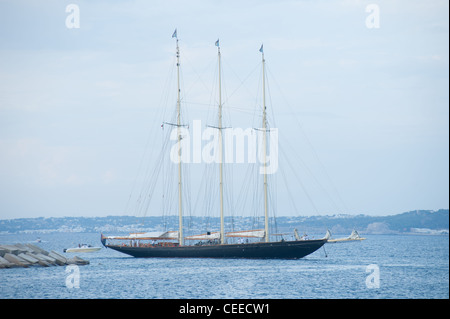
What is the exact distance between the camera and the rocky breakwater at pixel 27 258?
254 feet

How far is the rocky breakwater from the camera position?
254 feet

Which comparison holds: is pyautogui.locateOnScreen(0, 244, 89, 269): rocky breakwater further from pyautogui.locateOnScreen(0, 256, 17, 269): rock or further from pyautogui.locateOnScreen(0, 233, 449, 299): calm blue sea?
pyautogui.locateOnScreen(0, 233, 449, 299): calm blue sea

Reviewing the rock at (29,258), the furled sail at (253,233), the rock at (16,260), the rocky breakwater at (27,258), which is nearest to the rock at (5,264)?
the rocky breakwater at (27,258)

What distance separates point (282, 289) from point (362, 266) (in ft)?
96.6

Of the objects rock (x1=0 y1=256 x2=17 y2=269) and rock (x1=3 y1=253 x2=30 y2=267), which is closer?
rock (x1=0 y1=256 x2=17 y2=269)

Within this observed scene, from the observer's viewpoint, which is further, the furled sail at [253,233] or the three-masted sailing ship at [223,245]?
the furled sail at [253,233]

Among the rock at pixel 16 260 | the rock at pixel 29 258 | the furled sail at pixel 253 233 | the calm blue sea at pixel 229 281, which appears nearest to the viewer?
the calm blue sea at pixel 229 281

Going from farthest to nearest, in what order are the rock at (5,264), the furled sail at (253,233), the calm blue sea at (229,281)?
the furled sail at (253,233), the rock at (5,264), the calm blue sea at (229,281)

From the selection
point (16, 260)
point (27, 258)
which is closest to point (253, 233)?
point (27, 258)

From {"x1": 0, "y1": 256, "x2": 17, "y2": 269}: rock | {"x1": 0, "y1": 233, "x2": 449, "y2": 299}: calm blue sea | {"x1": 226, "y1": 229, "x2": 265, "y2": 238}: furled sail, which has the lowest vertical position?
{"x1": 0, "y1": 233, "x2": 449, "y2": 299}: calm blue sea

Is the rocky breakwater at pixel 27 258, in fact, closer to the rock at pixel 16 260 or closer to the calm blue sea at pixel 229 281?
the rock at pixel 16 260

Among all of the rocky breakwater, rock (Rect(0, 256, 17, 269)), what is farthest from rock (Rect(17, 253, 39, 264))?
rock (Rect(0, 256, 17, 269))

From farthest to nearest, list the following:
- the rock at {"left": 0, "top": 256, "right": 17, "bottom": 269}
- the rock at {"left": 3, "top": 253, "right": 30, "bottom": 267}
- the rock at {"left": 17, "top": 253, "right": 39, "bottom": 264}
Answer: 1. the rock at {"left": 17, "top": 253, "right": 39, "bottom": 264}
2. the rock at {"left": 3, "top": 253, "right": 30, "bottom": 267}
3. the rock at {"left": 0, "top": 256, "right": 17, "bottom": 269}
